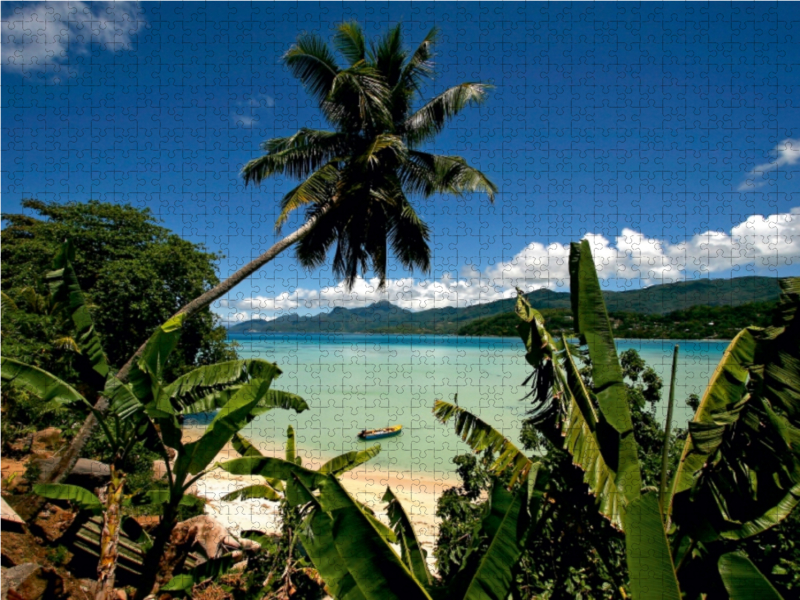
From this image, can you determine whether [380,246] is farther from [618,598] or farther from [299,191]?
[618,598]

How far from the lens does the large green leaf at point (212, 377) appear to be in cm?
396

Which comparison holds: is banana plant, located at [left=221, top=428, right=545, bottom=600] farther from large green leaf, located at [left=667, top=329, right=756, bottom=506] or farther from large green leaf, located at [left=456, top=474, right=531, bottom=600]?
large green leaf, located at [left=667, top=329, right=756, bottom=506]

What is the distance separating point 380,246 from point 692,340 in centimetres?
629

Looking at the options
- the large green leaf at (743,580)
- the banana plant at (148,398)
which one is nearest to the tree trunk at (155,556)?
the banana plant at (148,398)

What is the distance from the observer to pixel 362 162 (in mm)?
7070

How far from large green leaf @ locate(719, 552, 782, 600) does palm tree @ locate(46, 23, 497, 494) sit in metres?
6.47

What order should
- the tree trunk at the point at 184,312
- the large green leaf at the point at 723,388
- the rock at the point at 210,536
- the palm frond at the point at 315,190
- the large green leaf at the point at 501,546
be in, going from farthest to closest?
the palm frond at the point at 315,190, the rock at the point at 210,536, the tree trunk at the point at 184,312, the large green leaf at the point at 723,388, the large green leaf at the point at 501,546

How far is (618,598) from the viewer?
3051 mm

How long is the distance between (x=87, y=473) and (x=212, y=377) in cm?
411

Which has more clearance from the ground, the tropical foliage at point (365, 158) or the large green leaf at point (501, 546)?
the tropical foliage at point (365, 158)

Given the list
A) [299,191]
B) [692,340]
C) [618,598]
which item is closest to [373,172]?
[299,191]

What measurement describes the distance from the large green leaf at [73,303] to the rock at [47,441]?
6604mm

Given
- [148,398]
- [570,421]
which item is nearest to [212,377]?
[148,398]

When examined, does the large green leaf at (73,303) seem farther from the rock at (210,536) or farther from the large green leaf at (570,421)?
the large green leaf at (570,421)
